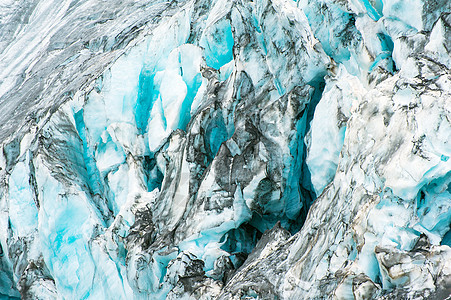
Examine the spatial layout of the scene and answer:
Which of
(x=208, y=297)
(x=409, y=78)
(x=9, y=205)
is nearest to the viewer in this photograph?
(x=409, y=78)

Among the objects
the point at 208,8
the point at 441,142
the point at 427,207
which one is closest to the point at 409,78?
the point at 441,142

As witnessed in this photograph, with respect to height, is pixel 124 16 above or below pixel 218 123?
above

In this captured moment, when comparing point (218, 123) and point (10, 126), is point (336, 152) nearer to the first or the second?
point (218, 123)

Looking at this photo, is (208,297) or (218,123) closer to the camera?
(208,297)

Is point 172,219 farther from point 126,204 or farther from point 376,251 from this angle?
point 376,251

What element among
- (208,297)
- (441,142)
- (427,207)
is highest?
(441,142)

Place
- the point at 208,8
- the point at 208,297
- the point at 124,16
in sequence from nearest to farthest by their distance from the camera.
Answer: the point at 208,297 → the point at 208,8 → the point at 124,16

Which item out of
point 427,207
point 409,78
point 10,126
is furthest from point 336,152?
point 10,126
